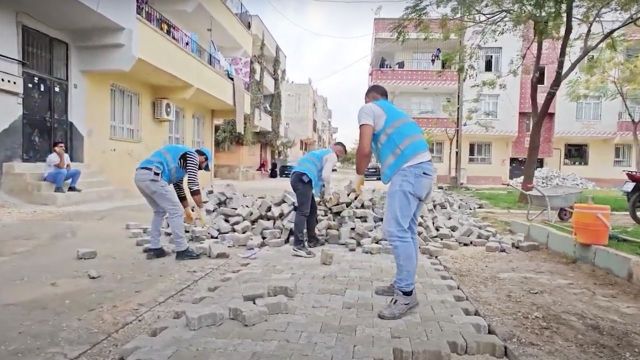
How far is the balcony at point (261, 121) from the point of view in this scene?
84.6 ft

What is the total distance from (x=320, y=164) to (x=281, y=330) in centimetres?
336

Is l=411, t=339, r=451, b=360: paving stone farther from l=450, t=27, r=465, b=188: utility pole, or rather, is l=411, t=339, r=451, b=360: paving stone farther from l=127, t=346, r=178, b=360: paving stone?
l=450, t=27, r=465, b=188: utility pole

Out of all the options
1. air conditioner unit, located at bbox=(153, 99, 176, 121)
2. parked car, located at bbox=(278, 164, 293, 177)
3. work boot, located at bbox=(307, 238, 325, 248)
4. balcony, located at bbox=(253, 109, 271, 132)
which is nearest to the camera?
work boot, located at bbox=(307, 238, 325, 248)

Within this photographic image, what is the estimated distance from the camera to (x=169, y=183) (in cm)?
542

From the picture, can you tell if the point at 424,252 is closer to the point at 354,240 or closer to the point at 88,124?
the point at 354,240

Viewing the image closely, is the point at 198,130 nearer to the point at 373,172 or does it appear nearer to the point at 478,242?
the point at 478,242

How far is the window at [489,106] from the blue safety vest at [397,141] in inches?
Answer: 1138

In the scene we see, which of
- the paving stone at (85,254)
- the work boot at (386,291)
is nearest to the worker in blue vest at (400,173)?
→ the work boot at (386,291)

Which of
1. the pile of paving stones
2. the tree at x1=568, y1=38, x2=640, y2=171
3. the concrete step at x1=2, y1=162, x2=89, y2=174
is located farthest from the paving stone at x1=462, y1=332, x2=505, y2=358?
the tree at x1=568, y1=38, x2=640, y2=171

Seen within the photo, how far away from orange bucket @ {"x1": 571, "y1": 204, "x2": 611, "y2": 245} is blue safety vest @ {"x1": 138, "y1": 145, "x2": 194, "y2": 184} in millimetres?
4529

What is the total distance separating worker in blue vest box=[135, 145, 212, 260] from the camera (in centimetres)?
517

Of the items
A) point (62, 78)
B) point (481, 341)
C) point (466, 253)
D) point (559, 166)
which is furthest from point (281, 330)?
point (559, 166)

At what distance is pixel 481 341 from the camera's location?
2.84 m

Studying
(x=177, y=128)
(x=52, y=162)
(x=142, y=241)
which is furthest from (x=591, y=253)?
(x=177, y=128)
